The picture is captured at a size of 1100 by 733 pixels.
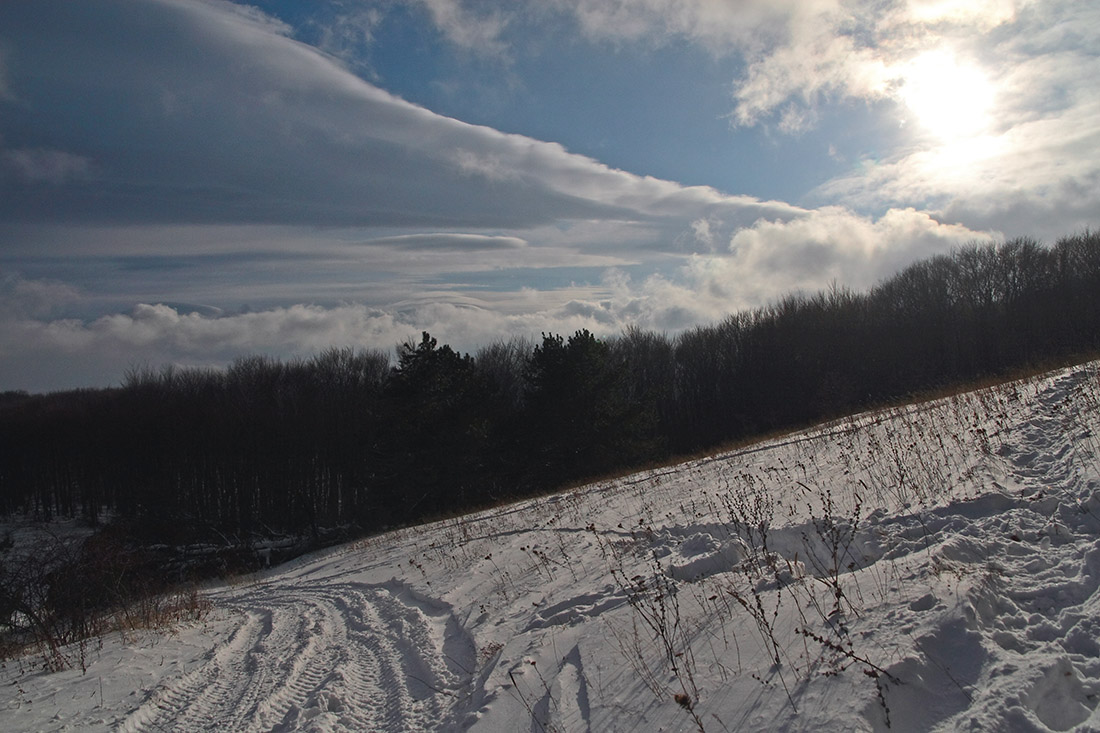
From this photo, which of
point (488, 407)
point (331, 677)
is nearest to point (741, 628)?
point (331, 677)

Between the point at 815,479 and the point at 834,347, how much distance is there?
53464 mm

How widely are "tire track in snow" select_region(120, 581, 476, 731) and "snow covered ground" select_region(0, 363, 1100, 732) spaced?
32 millimetres

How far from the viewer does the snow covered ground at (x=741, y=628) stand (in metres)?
3.67

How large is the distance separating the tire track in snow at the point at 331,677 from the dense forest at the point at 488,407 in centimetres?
2222

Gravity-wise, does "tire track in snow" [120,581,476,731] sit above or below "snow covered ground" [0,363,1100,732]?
below

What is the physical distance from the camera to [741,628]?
190 inches

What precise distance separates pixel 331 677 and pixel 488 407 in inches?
1132

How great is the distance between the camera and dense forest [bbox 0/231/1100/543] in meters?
32.3

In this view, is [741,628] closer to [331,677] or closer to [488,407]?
[331,677]

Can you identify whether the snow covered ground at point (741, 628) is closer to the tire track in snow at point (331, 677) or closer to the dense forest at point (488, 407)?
the tire track in snow at point (331, 677)

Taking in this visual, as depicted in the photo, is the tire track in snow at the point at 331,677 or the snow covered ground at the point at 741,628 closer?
the snow covered ground at the point at 741,628

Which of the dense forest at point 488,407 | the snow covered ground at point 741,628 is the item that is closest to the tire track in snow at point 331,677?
the snow covered ground at point 741,628

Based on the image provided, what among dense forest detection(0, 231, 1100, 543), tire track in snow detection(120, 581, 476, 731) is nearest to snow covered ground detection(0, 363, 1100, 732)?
tire track in snow detection(120, 581, 476, 731)

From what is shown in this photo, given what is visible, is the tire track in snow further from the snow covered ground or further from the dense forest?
the dense forest
